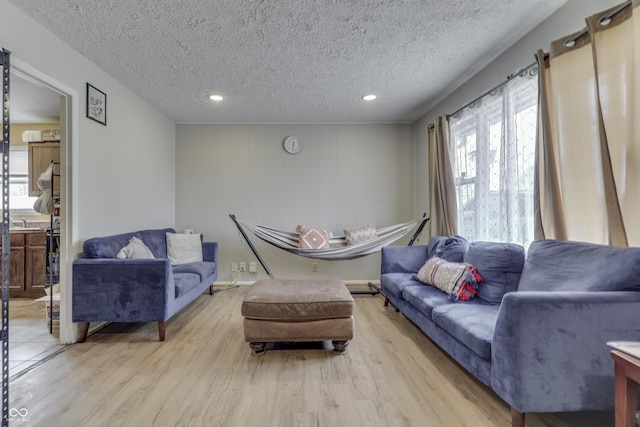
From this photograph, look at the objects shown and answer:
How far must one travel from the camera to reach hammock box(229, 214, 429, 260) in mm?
3279

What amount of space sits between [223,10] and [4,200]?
5.00ft

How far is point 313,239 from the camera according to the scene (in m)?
3.40

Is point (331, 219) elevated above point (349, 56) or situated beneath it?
situated beneath

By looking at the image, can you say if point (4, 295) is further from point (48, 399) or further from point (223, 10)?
point (223, 10)

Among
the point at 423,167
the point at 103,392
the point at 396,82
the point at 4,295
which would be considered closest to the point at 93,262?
the point at 4,295

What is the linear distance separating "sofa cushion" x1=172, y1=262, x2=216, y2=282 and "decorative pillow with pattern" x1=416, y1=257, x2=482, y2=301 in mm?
2122

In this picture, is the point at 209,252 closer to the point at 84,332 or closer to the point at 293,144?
the point at 84,332

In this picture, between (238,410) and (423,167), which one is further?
(423,167)

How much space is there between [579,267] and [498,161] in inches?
43.9

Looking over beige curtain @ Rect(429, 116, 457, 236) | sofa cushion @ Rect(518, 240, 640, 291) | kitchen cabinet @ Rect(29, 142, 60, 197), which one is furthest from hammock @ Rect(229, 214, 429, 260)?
kitchen cabinet @ Rect(29, 142, 60, 197)

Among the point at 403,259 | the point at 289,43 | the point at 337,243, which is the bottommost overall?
the point at 403,259

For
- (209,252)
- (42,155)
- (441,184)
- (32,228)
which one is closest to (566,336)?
(441,184)

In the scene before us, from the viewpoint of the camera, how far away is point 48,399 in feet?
5.04

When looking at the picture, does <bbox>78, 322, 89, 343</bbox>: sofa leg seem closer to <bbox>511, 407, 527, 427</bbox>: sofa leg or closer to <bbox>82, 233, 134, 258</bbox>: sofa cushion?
<bbox>82, 233, 134, 258</bbox>: sofa cushion
